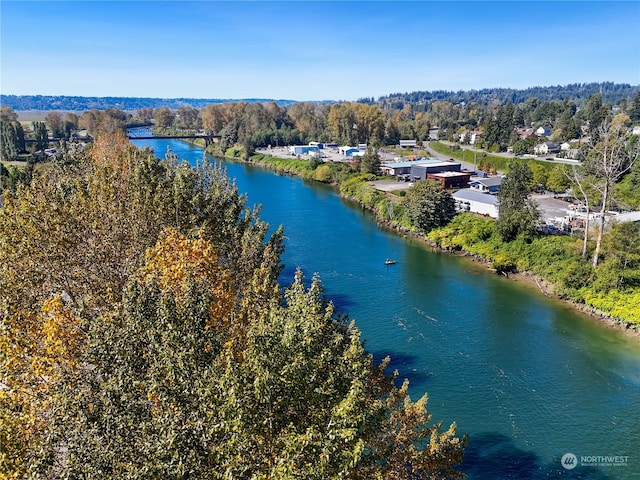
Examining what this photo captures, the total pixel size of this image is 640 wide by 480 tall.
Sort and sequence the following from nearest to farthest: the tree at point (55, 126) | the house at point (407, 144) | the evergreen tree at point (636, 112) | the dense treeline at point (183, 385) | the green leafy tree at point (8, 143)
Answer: the dense treeline at point (183, 385)
the green leafy tree at point (8, 143)
the evergreen tree at point (636, 112)
the house at point (407, 144)
the tree at point (55, 126)

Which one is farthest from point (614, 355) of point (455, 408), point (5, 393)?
point (5, 393)

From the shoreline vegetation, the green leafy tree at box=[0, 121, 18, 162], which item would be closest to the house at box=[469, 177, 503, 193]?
the shoreline vegetation

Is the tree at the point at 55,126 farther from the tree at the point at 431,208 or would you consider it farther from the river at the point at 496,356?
the tree at the point at 431,208

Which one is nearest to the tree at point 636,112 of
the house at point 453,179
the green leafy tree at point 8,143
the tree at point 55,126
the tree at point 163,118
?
the house at point 453,179

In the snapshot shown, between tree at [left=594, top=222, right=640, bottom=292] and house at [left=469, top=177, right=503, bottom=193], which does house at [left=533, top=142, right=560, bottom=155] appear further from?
tree at [left=594, top=222, right=640, bottom=292]

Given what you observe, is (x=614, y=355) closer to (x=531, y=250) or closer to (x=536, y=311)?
(x=536, y=311)

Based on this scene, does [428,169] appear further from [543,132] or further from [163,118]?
[163,118]
